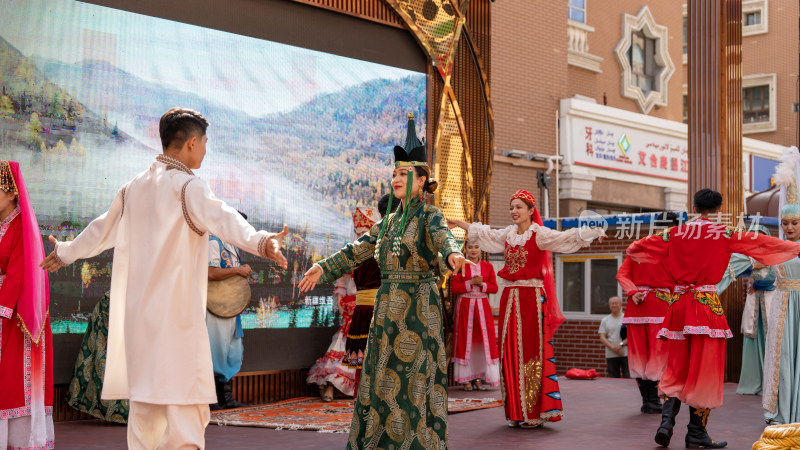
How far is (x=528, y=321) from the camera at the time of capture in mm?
6734

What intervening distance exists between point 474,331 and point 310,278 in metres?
5.09

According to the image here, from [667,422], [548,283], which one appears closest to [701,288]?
[667,422]

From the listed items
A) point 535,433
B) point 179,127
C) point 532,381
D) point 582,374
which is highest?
point 179,127

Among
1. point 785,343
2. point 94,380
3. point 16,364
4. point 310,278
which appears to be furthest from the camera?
point 94,380

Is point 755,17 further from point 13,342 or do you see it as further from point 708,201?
point 13,342

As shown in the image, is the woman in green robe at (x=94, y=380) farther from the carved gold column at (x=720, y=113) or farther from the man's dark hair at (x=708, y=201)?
the carved gold column at (x=720, y=113)

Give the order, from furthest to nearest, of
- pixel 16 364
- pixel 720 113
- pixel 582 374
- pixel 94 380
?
pixel 582 374, pixel 720 113, pixel 94 380, pixel 16 364

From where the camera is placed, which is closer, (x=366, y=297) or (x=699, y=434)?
(x=699, y=434)

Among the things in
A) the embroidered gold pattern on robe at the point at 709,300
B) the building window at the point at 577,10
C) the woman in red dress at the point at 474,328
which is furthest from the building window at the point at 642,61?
the embroidered gold pattern on robe at the point at 709,300

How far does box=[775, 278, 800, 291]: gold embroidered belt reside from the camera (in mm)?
6367

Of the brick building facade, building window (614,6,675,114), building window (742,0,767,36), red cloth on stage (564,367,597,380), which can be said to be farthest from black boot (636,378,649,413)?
building window (742,0,767,36)

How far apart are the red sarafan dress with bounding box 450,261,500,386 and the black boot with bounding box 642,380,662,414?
6.72 ft

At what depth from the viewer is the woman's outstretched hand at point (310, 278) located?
4.53 meters

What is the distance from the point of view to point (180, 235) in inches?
146
